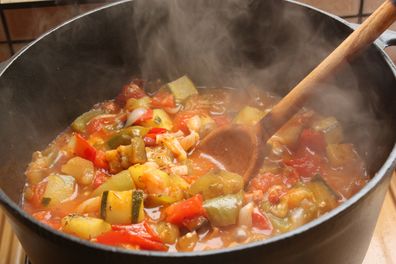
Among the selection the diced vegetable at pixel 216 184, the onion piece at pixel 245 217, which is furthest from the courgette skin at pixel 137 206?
the onion piece at pixel 245 217

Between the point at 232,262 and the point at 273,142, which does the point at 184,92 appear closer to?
the point at 273,142

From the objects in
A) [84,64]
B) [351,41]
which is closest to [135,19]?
[84,64]

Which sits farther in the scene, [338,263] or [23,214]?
[338,263]

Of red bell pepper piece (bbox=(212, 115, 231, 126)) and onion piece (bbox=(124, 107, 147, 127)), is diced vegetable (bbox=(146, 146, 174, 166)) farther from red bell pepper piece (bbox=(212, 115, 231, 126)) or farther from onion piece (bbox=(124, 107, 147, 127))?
red bell pepper piece (bbox=(212, 115, 231, 126))

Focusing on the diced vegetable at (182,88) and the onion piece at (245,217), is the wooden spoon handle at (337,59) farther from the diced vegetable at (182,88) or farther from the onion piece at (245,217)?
the diced vegetable at (182,88)

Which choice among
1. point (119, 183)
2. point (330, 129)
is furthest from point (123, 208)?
point (330, 129)
